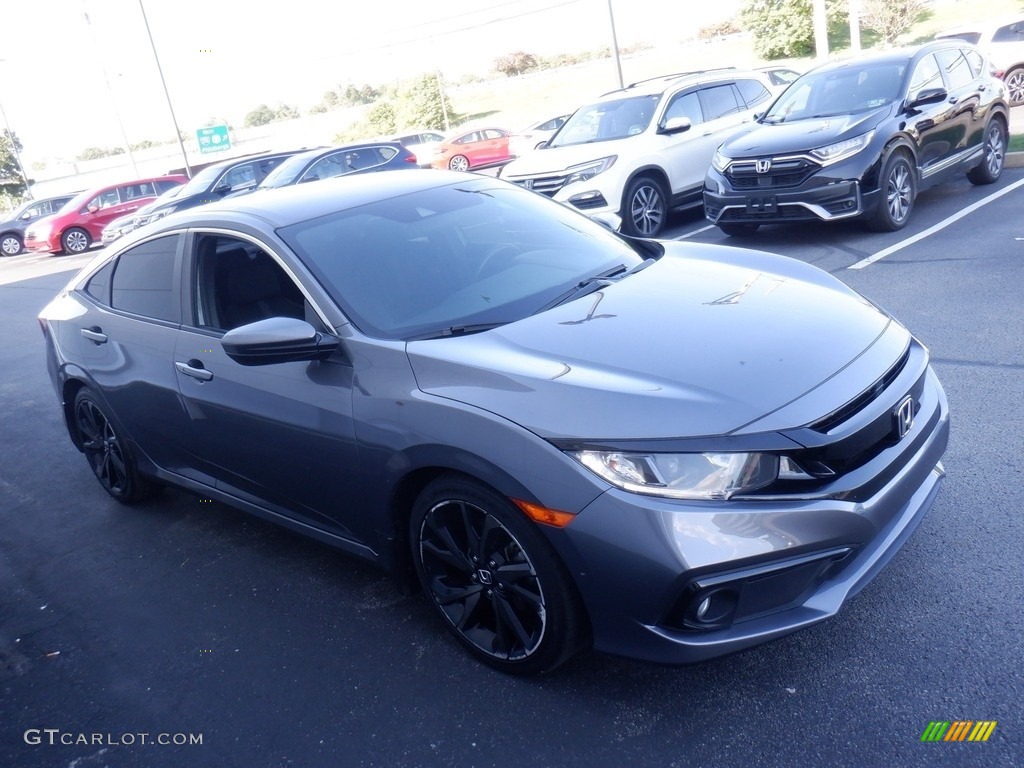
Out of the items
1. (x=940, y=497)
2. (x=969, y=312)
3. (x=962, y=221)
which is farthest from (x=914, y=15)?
(x=940, y=497)

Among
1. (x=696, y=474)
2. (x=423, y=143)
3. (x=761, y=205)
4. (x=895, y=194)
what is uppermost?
(x=696, y=474)

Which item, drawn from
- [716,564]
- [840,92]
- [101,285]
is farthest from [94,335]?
[840,92]

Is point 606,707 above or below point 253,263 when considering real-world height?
below

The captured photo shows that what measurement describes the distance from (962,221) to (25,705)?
8.55 m

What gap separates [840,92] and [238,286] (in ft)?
24.6

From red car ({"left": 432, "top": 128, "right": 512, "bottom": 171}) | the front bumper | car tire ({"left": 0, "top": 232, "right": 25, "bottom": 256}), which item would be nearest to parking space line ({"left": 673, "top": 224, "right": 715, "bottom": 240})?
the front bumper

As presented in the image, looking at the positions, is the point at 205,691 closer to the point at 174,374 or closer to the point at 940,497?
the point at 174,374

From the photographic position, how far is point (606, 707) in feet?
9.46

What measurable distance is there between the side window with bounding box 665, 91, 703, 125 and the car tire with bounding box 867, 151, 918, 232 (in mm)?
3024

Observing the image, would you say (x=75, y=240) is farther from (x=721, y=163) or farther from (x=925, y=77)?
(x=925, y=77)

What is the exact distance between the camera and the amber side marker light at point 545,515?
264cm

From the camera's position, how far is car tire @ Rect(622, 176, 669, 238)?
10062 millimetres

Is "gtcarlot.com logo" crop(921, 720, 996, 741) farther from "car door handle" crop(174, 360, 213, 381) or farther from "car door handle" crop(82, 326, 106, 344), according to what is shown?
"car door handle" crop(82, 326, 106, 344)

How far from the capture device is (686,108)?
1109 centimetres
